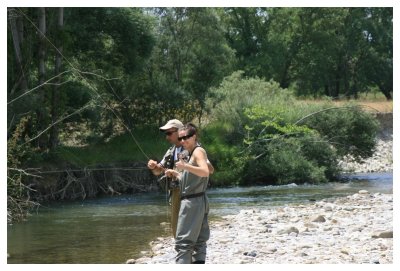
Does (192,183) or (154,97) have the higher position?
(154,97)

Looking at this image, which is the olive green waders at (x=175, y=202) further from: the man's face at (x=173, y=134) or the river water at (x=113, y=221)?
the river water at (x=113, y=221)

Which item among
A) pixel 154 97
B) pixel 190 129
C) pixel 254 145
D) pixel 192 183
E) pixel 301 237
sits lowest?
pixel 301 237

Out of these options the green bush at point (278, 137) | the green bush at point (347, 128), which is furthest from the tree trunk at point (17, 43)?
the green bush at point (347, 128)

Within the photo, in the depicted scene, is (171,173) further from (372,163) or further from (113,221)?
(372,163)

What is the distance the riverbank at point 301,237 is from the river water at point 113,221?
776mm

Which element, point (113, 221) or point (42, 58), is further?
point (42, 58)

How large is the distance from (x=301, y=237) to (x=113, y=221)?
5176mm

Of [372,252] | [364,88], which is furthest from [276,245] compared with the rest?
[364,88]

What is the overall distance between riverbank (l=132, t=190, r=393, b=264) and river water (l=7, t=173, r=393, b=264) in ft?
2.55

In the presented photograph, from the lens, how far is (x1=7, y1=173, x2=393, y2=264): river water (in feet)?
33.5

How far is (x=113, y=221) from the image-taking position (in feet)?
46.6

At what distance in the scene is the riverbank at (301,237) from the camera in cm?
830

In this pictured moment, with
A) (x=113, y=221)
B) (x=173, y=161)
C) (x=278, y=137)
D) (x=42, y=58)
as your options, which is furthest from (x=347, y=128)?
(x=173, y=161)

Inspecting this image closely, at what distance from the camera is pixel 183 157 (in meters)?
6.20
